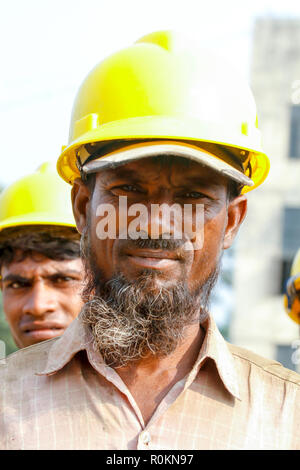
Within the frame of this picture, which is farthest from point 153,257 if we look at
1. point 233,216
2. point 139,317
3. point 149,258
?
point 233,216

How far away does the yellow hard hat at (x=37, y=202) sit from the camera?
4754 mm

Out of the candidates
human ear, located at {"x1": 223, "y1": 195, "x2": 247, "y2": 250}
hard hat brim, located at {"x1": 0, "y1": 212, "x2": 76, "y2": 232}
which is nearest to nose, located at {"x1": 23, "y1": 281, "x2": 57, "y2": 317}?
hard hat brim, located at {"x1": 0, "y1": 212, "x2": 76, "y2": 232}

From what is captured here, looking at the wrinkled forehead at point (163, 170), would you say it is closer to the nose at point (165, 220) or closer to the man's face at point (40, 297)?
the nose at point (165, 220)

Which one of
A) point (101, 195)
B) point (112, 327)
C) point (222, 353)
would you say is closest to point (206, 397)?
point (222, 353)

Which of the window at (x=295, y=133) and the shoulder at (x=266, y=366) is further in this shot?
the window at (x=295, y=133)

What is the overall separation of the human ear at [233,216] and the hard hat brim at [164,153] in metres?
0.22

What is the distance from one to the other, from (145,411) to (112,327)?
0.35 metres

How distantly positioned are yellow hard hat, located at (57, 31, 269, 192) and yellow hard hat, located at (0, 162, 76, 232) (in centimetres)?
173

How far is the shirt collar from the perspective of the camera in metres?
2.68

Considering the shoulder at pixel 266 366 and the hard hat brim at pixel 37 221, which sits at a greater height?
the hard hat brim at pixel 37 221

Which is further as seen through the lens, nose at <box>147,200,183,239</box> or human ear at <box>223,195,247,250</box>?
human ear at <box>223,195,247,250</box>

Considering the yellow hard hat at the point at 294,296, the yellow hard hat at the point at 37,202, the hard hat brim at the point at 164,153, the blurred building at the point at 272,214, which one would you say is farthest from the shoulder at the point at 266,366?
the blurred building at the point at 272,214

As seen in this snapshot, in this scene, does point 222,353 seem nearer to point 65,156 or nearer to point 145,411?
point 145,411

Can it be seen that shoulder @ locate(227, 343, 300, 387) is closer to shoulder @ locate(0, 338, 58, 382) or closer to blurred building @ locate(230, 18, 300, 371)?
shoulder @ locate(0, 338, 58, 382)
